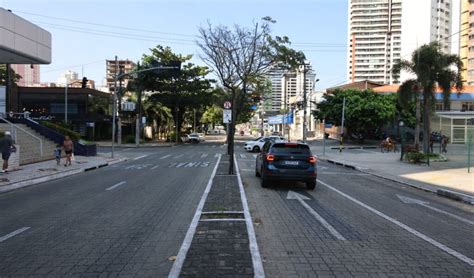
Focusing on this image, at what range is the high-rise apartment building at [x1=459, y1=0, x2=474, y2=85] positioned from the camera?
11150cm

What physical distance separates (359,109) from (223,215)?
48.4 metres

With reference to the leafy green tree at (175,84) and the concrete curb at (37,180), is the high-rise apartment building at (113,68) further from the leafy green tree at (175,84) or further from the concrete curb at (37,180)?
the concrete curb at (37,180)

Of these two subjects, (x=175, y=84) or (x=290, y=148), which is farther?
(x=175, y=84)

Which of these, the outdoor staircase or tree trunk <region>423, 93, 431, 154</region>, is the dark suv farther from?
tree trunk <region>423, 93, 431, 154</region>

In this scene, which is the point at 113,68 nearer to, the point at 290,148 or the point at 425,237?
the point at 290,148

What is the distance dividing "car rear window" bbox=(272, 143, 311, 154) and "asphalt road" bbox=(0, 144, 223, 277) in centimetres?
278

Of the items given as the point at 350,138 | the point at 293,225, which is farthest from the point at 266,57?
the point at 350,138

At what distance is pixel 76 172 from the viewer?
22031mm

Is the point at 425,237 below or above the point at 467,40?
below

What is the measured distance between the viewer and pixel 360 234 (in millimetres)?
8172

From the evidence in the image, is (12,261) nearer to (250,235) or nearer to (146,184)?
(250,235)

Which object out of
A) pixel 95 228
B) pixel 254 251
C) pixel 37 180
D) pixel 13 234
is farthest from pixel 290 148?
pixel 37 180

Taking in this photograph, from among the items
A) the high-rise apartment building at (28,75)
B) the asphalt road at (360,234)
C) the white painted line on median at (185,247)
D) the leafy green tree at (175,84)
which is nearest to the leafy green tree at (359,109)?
the leafy green tree at (175,84)

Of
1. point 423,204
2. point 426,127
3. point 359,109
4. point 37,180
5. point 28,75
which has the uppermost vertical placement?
point 28,75
